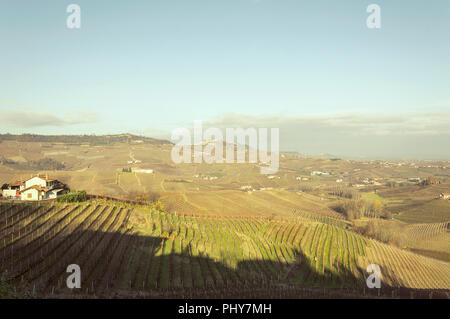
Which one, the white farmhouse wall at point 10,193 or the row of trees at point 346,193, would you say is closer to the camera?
the white farmhouse wall at point 10,193

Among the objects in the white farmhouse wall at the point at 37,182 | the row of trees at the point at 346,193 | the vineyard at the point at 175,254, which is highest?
the white farmhouse wall at the point at 37,182

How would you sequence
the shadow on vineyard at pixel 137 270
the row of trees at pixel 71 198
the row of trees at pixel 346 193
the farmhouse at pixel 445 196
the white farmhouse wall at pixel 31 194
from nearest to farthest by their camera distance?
the shadow on vineyard at pixel 137 270 < the row of trees at pixel 71 198 < the white farmhouse wall at pixel 31 194 < the farmhouse at pixel 445 196 < the row of trees at pixel 346 193

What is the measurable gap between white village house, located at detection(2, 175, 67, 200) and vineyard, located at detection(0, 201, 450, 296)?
32.1 feet

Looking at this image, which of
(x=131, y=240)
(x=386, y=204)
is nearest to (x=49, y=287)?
(x=131, y=240)

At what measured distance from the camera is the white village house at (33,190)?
52719 millimetres

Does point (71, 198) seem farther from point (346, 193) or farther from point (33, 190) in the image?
point (346, 193)

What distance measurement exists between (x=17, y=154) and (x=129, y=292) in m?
202

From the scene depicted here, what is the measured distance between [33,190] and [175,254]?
97.2 feet

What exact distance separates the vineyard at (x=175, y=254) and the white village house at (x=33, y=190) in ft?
32.1

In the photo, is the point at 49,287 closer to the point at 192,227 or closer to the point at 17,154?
the point at 192,227

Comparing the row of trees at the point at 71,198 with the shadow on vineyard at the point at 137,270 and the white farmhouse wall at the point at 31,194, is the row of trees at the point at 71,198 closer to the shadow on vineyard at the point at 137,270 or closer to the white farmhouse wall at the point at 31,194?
the white farmhouse wall at the point at 31,194

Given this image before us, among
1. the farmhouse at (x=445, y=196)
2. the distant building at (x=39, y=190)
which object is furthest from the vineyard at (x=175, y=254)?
the farmhouse at (x=445, y=196)
